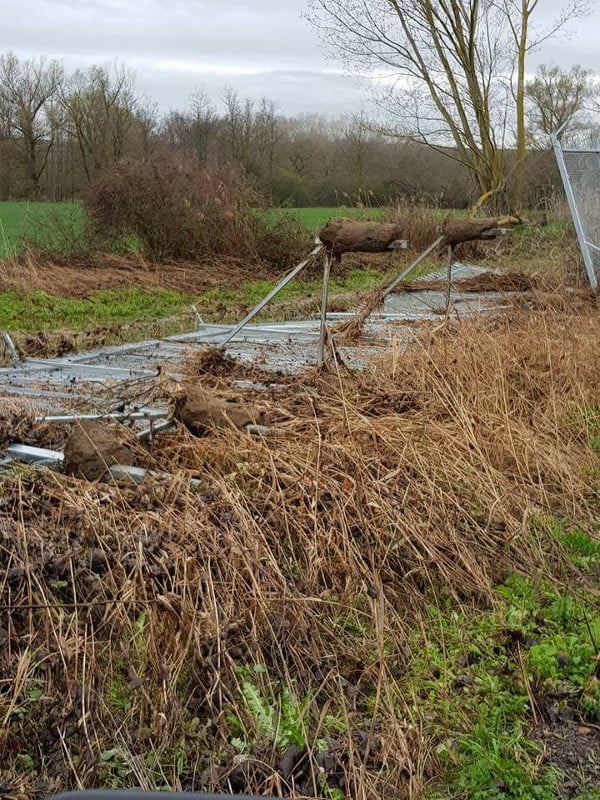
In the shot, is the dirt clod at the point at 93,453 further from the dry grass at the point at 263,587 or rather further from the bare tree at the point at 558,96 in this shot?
the bare tree at the point at 558,96

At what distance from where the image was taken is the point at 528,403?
5.84 meters

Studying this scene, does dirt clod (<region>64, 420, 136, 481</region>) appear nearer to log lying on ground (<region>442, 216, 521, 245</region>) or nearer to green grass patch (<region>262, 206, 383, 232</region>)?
log lying on ground (<region>442, 216, 521, 245</region>)

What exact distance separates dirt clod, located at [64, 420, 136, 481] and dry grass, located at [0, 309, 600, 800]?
18cm

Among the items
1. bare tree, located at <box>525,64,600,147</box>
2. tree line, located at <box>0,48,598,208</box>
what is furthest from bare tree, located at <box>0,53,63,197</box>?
bare tree, located at <box>525,64,600,147</box>

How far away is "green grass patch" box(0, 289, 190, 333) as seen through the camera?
456 inches

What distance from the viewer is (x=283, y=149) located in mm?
31875

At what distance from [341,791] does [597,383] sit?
4.27 m

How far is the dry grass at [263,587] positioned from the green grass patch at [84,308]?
7029 millimetres

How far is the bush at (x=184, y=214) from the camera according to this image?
712 inches

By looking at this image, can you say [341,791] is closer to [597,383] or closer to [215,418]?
[215,418]

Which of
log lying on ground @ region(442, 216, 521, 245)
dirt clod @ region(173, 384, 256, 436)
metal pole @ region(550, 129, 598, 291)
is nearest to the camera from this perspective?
dirt clod @ region(173, 384, 256, 436)

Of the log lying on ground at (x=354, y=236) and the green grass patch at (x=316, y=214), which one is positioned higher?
the green grass patch at (x=316, y=214)

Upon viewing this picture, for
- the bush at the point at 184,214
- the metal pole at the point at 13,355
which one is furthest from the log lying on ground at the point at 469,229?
the bush at the point at 184,214

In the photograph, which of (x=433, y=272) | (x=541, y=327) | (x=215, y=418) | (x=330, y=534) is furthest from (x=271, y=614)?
(x=433, y=272)
